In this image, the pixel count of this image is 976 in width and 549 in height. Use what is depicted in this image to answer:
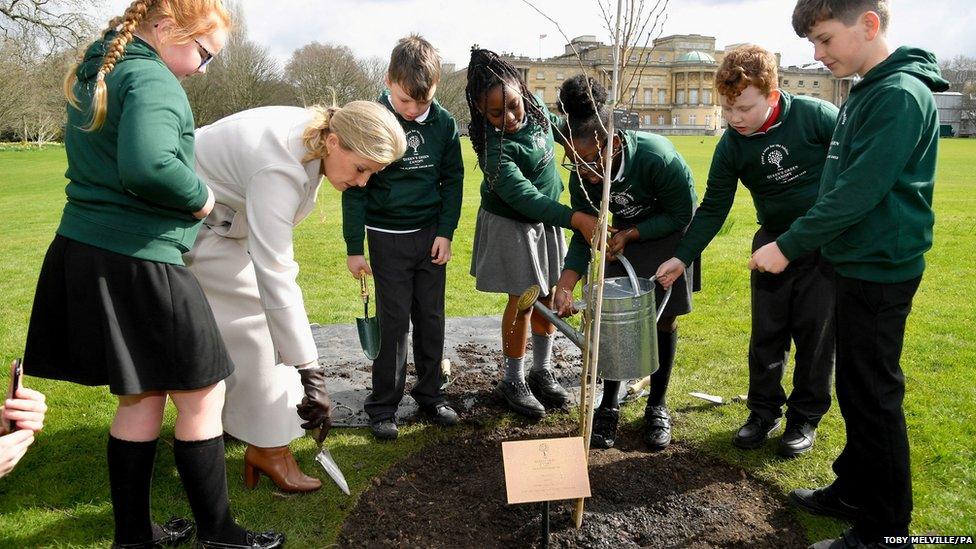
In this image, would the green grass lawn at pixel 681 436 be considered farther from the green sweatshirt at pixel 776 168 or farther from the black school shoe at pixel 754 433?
the green sweatshirt at pixel 776 168

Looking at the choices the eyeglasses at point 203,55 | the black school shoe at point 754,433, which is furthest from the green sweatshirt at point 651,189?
the eyeglasses at point 203,55

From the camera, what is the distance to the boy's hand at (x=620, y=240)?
323 centimetres

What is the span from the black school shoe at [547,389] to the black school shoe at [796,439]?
114 centimetres

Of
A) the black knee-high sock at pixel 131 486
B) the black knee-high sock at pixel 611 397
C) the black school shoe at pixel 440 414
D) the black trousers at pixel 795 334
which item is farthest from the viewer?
the black school shoe at pixel 440 414

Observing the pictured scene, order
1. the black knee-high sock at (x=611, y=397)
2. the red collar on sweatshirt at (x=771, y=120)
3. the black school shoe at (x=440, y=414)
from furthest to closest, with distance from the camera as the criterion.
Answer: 1. the black school shoe at (x=440, y=414)
2. the black knee-high sock at (x=611, y=397)
3. the red collar on sweatshirt at (x=771, y=120)

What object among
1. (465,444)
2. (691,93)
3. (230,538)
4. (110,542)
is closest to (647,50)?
(465,444)

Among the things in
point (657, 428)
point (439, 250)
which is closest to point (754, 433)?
point (657, 428)

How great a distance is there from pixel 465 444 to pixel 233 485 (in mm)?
1084

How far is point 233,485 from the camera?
319 cm

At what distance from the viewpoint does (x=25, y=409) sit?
1.77 metres

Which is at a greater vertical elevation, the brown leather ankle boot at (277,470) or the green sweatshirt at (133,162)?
the green sweatshirt at (133,162)

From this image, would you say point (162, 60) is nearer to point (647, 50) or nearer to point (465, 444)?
point (647, 50)

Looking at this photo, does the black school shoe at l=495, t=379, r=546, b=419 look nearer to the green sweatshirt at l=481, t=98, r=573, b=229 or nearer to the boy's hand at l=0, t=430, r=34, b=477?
the green sweatshirt at l=481, t=98, r=573, b=229

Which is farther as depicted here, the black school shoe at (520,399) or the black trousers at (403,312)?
the black school shoe at (520,399)
